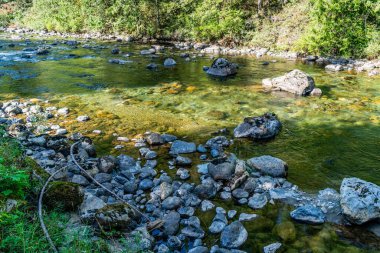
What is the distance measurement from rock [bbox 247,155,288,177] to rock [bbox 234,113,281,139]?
1.45m

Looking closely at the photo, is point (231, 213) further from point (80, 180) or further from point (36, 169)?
point (36, 169)

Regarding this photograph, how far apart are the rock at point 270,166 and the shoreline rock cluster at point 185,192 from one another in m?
0.02

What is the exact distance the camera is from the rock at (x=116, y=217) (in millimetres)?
3832

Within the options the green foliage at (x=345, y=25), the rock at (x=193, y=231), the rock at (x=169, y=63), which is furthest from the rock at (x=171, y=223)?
the green foliage at (x=345, y=25)

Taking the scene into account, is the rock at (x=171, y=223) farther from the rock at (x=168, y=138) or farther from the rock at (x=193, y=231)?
the rock at (x=168, y=138)

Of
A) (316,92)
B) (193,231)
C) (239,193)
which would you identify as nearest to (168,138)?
(239,193)

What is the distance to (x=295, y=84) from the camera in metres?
11.0

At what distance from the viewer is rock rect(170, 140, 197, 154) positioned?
6455mm

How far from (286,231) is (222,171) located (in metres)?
1.53

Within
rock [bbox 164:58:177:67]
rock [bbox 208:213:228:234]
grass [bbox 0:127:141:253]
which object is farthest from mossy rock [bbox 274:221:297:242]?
rock [bbox 164:58:177:67]

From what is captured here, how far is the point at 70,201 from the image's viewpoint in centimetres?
405

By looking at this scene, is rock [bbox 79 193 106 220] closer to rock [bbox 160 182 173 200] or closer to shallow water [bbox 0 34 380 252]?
rock [bbox 160 182 173 200]

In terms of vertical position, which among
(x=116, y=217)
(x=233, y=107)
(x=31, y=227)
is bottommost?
(x=233, y=107)

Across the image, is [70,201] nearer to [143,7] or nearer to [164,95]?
[164,95]
